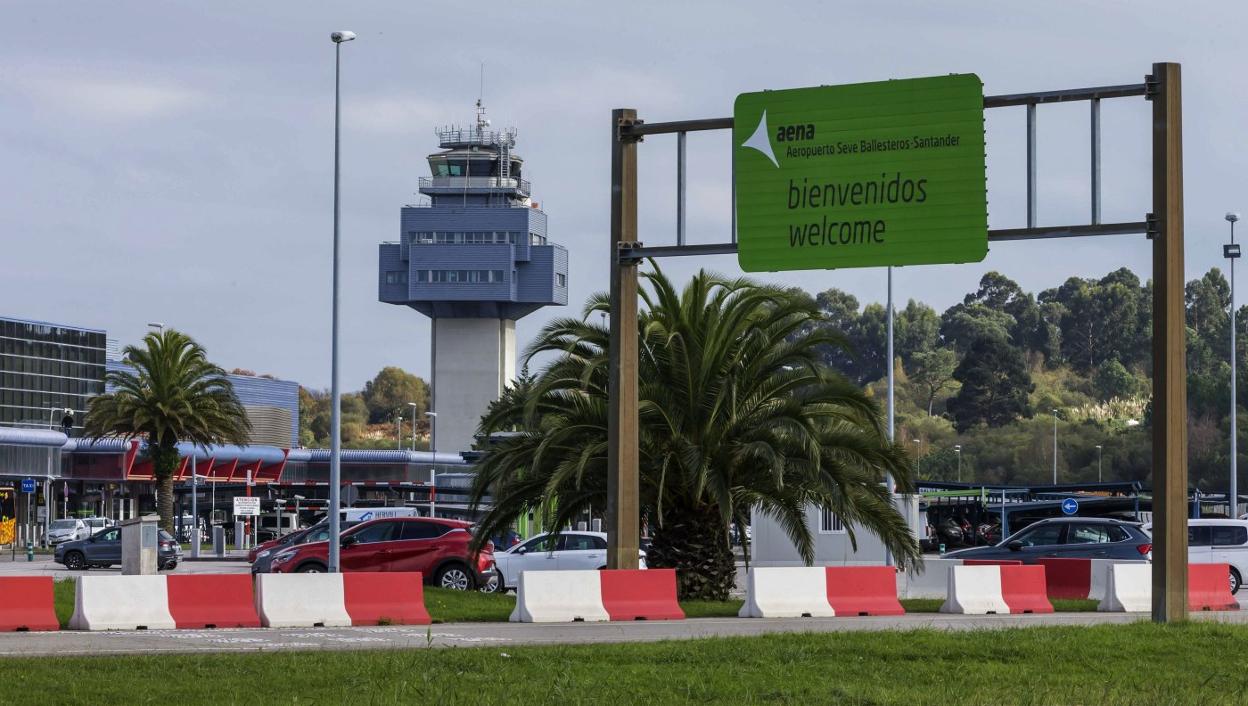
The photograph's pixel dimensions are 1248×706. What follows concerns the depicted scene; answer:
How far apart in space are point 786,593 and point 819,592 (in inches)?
21.5

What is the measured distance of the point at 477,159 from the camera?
123562mm

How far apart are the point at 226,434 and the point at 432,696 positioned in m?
54.0

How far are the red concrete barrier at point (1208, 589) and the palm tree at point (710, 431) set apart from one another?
4160 mm

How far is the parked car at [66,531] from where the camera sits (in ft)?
212

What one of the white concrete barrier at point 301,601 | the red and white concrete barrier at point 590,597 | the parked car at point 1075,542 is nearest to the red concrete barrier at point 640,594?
the red and white concrete barrier at point 590,597

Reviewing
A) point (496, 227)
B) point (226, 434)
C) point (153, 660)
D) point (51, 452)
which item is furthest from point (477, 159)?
point (153, 660)

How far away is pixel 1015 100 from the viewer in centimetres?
2127

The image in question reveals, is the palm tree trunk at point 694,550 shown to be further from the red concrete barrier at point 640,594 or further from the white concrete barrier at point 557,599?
the white concrete barrier at point 557,599

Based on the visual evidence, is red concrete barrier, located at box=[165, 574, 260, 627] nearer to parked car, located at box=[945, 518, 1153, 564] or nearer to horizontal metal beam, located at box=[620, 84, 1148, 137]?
horizontal metal beam, located at box=[620, 84, 1148, 137]

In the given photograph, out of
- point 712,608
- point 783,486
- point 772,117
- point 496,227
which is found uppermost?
point 496,227

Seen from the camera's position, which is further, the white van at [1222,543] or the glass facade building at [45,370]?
the glass facade building at [45,370]

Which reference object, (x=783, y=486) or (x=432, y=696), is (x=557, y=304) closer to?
(x=783, y=486)

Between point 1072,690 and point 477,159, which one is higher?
point 477,159

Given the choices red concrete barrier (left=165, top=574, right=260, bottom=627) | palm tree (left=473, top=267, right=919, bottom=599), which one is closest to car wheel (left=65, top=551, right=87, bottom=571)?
palm tree (left=473, top=267, right=919, bottom=599)
